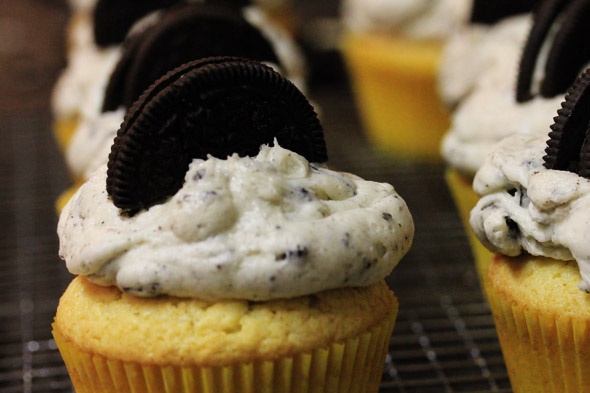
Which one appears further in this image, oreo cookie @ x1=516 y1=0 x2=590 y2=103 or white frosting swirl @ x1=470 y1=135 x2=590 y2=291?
oreo cookie @ x1=516 y1=0 x2=590 y2=103

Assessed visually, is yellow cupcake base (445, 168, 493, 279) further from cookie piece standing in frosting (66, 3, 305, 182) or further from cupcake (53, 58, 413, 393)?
cupcake (53, 58, 413, 393)

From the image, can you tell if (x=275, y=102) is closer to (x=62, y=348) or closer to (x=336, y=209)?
(x=336, y=209)

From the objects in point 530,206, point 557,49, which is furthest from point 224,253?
point 557,49

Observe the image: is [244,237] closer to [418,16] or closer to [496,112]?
[496,112]

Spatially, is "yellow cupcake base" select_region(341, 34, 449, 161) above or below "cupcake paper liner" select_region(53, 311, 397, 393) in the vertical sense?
below

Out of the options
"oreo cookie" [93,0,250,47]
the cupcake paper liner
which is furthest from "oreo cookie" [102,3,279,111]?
the cupcake paper liner

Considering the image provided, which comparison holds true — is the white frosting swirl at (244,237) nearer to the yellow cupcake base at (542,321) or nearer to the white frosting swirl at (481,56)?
the yellow cupcake base at (542,321)

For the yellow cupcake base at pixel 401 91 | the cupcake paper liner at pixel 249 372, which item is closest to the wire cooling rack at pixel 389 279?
the yellow cupcake base at pixel 401 91

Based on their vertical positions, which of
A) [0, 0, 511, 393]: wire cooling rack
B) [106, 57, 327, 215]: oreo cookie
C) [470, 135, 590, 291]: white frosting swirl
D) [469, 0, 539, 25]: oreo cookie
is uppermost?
[106, 57, 327, 215]: oreo cookie
